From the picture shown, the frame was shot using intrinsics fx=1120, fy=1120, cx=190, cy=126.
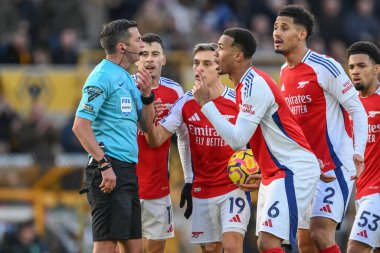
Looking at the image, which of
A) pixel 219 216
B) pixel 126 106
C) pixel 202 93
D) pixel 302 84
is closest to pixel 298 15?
Result: pixel 302 84

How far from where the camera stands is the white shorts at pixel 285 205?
37.6 ft

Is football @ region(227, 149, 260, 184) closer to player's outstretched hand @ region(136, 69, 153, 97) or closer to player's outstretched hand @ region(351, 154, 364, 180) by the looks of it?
player's outstretched hand @ region(351, 154, 364, 180)

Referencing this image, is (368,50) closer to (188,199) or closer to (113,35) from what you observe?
(188,199)

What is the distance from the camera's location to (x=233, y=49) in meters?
12.0

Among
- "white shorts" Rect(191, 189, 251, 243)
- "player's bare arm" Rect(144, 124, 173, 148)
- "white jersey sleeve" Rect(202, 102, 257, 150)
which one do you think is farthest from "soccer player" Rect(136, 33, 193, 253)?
"white jersey sleeve" Rect(202, 102, 257, 150)

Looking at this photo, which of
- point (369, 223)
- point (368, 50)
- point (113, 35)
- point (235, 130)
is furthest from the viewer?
point (368, 50)

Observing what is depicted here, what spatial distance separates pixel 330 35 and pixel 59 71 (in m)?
6.18

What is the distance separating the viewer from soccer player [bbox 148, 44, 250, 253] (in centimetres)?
1318

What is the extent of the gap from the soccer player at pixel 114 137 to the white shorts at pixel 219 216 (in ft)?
4.64

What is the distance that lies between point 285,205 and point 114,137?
1.92 meters

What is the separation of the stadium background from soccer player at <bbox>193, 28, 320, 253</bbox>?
7.65 m

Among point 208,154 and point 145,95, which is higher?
point 145,95

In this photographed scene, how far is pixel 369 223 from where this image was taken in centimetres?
1311

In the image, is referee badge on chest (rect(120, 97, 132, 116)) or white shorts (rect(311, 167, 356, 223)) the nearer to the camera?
referee badge on chest (rect(120, 97, 132, 116))
